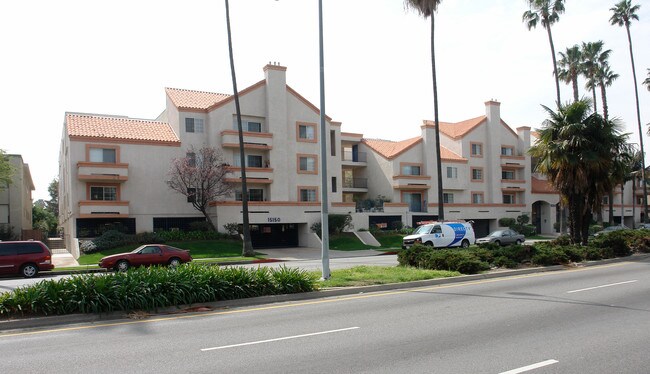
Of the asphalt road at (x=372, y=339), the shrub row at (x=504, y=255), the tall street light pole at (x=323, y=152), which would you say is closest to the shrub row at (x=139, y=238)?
the shrub row at (x=504, y=255)

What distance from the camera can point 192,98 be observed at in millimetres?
42875

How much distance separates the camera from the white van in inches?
1298

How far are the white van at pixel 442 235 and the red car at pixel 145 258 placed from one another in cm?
1443

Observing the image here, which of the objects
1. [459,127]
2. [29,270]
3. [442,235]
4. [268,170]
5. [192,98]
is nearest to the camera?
[29,270]

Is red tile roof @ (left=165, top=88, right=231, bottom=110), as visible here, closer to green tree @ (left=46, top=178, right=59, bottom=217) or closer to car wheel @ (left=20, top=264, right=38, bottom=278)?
car wheel @ (left=20, top=264, right=38, bottom=278)

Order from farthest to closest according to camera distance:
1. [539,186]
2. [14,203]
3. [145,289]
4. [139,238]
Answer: [539,186]
[14,203]
[139,238]
[145,289]

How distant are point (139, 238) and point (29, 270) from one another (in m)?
12.3

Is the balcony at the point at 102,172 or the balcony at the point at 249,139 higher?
the balcony at the point at 249,139

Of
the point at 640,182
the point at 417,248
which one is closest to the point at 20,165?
the point at 417,248

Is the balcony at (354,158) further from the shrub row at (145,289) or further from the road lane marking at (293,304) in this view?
the shrub row at (145,289)

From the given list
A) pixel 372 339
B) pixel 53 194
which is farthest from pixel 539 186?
pixel 53 194

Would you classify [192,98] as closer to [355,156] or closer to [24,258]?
[355,156]

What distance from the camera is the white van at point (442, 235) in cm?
3297

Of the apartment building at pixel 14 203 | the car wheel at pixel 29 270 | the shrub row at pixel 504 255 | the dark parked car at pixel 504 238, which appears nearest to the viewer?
the shrub row at pixel 504 255
